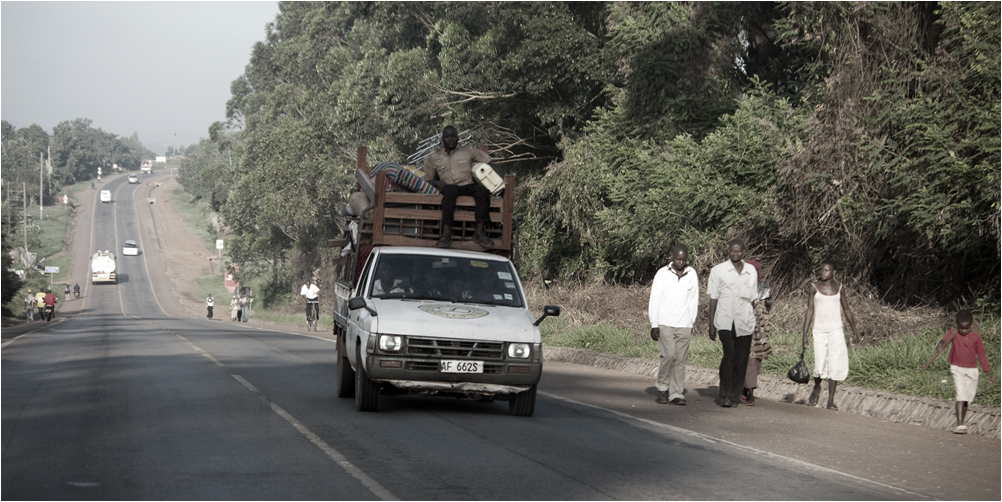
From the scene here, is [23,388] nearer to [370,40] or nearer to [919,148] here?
[919,148]

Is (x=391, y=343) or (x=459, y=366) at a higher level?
(x=391, y=343)

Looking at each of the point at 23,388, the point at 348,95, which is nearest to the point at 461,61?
the point at 348,95

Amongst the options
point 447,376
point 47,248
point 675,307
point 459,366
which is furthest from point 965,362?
point 47,248

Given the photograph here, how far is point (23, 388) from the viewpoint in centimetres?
1348

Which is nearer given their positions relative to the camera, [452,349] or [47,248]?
[452,349]

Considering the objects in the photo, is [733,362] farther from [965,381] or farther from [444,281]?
[444,281]

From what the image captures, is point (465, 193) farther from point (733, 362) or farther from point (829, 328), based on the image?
point (829, 328)

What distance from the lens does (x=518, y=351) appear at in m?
10.1

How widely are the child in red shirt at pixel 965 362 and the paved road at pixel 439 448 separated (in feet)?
1.19

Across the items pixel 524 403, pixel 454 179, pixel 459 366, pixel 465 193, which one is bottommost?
pixel 524 403

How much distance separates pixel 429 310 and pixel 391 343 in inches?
25.3

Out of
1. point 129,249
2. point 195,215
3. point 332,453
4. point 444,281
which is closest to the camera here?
point 332,453

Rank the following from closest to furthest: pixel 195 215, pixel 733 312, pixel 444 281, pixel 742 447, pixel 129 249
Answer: pixel 742 447 < pixel 444 281 < pixel 733 312 < pixel 129 249 < pixel 195 215

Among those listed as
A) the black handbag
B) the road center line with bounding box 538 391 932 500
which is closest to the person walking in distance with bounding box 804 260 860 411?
the black handbag
